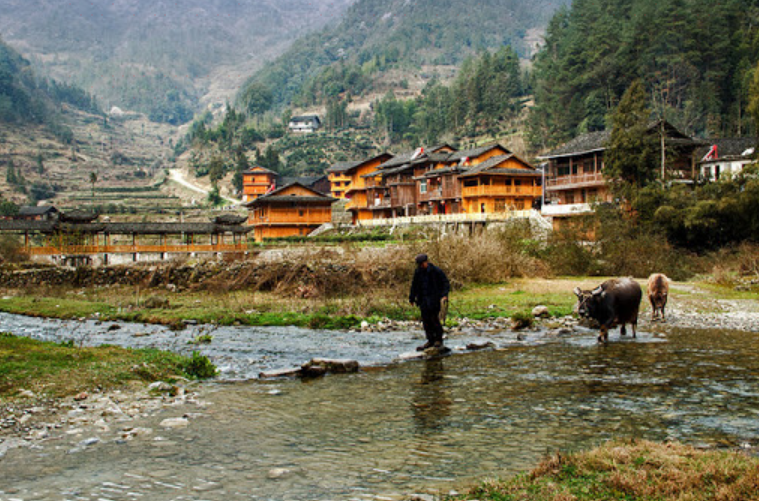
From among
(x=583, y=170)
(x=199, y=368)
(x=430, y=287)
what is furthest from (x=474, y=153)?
(x=199, y=368)

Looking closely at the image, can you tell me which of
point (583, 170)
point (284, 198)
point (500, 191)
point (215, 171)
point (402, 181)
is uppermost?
point (215, 171)

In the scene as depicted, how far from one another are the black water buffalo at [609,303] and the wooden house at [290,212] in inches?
2434

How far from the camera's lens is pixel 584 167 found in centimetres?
6056

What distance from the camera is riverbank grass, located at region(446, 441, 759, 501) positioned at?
5.14m

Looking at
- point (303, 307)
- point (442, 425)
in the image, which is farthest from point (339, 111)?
point (442, 425)

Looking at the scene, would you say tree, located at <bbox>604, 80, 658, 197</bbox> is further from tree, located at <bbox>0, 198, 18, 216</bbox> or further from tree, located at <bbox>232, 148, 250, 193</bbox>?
tree, located at <bbox>232, 148, 250, 193</bbox>

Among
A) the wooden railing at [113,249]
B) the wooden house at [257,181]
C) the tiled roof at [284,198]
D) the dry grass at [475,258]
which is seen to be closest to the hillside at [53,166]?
the wooden house at [257,181]

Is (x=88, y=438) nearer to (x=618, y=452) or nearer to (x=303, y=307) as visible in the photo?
(x=618, y=452)

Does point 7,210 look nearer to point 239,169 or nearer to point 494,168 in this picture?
point 239,169

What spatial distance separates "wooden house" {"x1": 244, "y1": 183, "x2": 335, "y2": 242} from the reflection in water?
212ft

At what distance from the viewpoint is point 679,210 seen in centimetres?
3659

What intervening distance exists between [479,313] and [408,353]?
7.47m

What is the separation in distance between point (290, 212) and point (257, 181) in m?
45.8

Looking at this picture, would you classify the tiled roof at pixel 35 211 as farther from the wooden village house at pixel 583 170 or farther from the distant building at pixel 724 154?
the distant building at pixel 724 154
